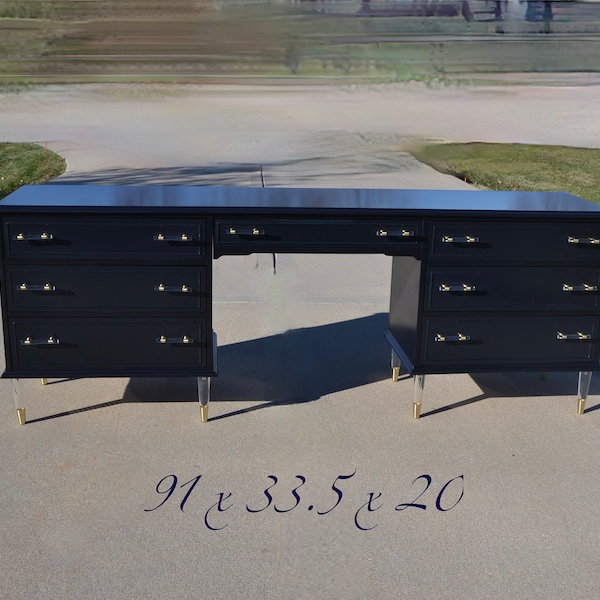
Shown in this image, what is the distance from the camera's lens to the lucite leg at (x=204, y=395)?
4746mm

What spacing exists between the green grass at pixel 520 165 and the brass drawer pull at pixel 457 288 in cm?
872

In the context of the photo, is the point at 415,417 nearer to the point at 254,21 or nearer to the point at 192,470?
the point at 192,470

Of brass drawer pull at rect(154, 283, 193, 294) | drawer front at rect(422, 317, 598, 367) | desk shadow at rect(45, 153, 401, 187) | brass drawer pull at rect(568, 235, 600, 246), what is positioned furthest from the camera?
desk shadow at rect(45, 153, 401, 187)

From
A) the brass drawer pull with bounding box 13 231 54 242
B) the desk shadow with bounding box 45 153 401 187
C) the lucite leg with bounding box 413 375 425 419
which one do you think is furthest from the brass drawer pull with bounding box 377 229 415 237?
the desk shadow with bounding box 45 153 401 187

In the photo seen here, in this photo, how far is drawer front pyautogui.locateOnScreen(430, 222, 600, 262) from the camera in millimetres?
4660

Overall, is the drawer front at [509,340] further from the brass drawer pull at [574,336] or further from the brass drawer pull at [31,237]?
the brass drawer pull at [31,237]

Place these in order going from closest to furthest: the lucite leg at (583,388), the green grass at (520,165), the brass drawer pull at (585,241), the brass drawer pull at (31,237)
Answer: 1. the brass drawer pull at (31,237)
2. the brass drawer pull at (585,241)
3. the lucite leg at (583,388)
4. the green grass at (520,165)

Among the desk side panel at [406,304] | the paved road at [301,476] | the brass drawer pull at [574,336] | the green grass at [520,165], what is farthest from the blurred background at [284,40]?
Answer: the brass drawer pull at [574,336]

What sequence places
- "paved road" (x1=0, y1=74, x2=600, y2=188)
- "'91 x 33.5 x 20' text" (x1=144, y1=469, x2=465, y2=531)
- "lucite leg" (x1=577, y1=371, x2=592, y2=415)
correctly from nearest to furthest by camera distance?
"'91 x 33.5 x 20' text" (x1=144, y1=469, x2=465, y2=531)
"lucite leg" (x1=577, y1=371, x2=592, y2=415)
"paved road" (x1=0, y1=74, x2=600, y2=188)

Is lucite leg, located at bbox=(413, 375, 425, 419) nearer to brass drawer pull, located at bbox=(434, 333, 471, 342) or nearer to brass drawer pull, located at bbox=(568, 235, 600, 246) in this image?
brass drawer pull, located at bbox=(434, 333, 471, 342)

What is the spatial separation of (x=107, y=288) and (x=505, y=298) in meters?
2.10

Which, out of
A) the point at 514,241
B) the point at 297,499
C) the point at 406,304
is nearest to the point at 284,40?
the point at 406,304

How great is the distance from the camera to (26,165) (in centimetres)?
1445

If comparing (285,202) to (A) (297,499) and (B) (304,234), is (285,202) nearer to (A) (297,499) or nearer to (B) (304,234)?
(B) (304,234)
